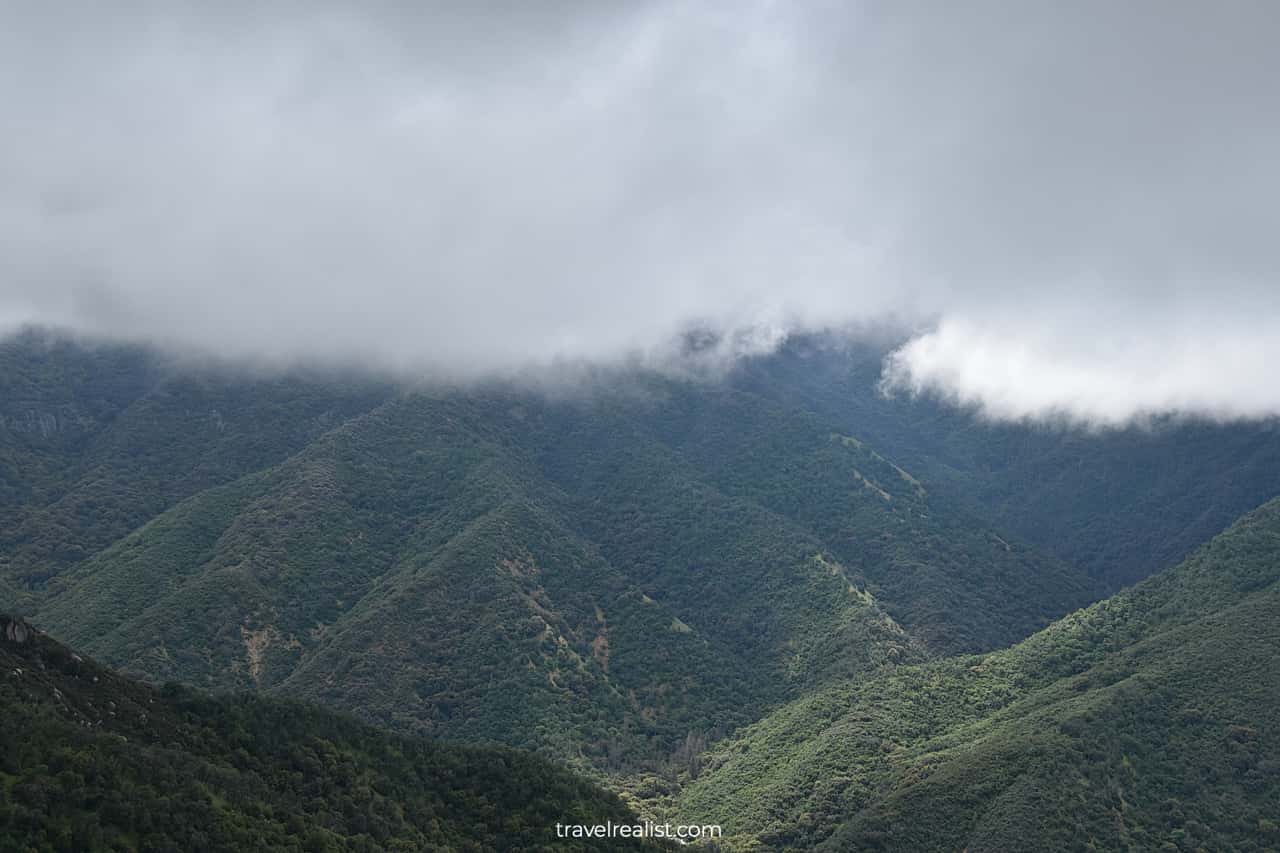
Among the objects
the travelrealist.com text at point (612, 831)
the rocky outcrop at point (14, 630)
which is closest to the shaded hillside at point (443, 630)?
the travelrealist.com text at point (612, 831)

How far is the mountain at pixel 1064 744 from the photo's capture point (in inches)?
4879

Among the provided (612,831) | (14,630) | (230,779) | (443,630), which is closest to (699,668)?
(443,630)

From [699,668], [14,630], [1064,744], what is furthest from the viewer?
[699,668]

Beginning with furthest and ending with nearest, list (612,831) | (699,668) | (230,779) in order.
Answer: (699,668) < (612,831) < (230,779)

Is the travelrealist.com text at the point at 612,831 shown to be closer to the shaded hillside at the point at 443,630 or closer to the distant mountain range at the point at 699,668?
the distant mountain range at the point at 699,668

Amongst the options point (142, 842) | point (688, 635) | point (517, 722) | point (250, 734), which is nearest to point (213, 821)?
point (142, 842)

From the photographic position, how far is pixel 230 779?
78875mm

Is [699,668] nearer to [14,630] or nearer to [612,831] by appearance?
[612,831]

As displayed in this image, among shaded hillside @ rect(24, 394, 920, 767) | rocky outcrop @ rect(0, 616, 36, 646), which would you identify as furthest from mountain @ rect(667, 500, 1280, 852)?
rocky outcrop @ rect(0, 616, 36, 646)

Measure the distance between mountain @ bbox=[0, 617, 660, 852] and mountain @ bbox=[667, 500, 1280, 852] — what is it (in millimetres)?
38274

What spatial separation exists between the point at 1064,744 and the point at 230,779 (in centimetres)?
9715

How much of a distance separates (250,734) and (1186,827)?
102442mm

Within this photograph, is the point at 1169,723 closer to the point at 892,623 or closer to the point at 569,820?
the point at 892,623

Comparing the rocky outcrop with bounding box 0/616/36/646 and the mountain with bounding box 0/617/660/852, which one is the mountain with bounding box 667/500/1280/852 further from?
the rocky outcrop with bounding box 0/616/36/646
